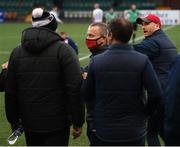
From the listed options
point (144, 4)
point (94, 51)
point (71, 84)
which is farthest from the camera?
point (144, 4)

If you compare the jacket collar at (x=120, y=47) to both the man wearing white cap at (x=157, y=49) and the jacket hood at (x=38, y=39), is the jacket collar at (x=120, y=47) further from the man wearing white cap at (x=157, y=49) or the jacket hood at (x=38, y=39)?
the man wearing white cap at (x=157, y=49)

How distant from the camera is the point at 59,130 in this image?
17.9 feet

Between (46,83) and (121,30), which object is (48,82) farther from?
(121,30)

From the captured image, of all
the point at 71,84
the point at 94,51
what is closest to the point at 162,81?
the point at 94,51

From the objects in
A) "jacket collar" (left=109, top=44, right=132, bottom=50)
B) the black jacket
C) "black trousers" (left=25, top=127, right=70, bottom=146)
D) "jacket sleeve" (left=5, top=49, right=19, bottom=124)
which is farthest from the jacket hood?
"black trousers" (left=25, top=127, right=70, bottom=146)

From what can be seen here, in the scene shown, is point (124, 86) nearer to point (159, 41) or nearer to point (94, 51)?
point (94, 51)

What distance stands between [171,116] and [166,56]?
7.17 feet

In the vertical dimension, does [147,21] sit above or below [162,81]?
above

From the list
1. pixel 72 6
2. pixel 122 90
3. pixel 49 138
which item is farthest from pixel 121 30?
pixel 72 6

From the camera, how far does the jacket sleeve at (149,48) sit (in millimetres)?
6777

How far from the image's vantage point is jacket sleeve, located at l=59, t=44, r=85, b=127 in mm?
5332

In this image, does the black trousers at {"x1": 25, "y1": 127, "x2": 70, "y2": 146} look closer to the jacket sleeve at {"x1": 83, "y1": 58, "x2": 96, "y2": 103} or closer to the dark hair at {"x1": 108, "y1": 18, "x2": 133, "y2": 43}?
the jacket sleeve at {"x1": 83, "y1": 58, "x2": 96, "y2": 103}

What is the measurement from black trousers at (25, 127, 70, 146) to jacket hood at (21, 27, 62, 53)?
825 mm

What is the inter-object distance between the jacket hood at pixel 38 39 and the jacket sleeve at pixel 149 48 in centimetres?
162
